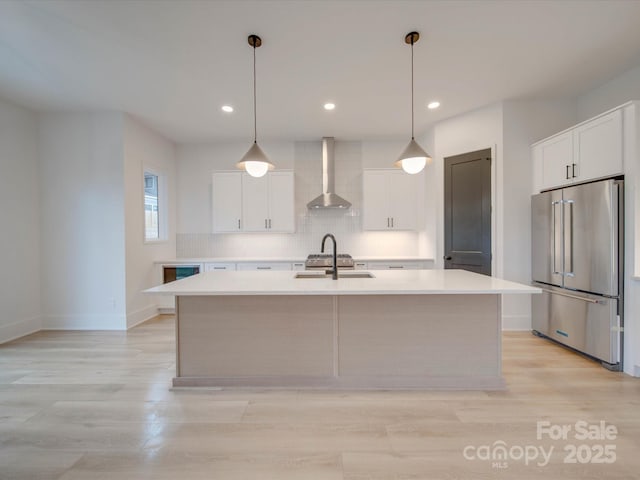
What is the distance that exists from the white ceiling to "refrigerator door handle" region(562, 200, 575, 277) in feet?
4.57

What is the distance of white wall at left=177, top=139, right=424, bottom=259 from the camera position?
5129 millimetres

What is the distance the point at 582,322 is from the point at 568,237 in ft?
2.76

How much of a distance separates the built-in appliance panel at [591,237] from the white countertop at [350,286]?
120 centimetres

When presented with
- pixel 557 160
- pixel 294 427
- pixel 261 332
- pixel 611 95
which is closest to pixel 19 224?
pixel 261 332

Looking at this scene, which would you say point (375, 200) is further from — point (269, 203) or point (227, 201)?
point (227, 201)

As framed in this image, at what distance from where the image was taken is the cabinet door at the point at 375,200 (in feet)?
15.9

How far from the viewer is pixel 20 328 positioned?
12.3 ft

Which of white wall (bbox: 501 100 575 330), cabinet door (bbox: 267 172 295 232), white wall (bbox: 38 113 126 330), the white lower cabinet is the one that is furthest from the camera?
cabinet door (bbox: 267 172 295 232)

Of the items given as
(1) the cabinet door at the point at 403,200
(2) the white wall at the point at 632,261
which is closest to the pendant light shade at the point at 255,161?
(1) the cabinet door at the point at 403,200

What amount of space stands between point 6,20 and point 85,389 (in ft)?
9.52

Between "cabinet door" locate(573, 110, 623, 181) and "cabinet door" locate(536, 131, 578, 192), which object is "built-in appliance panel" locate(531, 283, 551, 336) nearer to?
"cabinet door" locate(536, 131, 578, 192)

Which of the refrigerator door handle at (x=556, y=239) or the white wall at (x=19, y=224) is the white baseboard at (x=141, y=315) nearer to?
the white wall at (x=19, y=224)

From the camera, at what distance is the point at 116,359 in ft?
9.90

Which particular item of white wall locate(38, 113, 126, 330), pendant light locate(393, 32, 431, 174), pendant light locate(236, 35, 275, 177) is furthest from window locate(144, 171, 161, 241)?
pendant light locate(393, 32, 431, 174)
